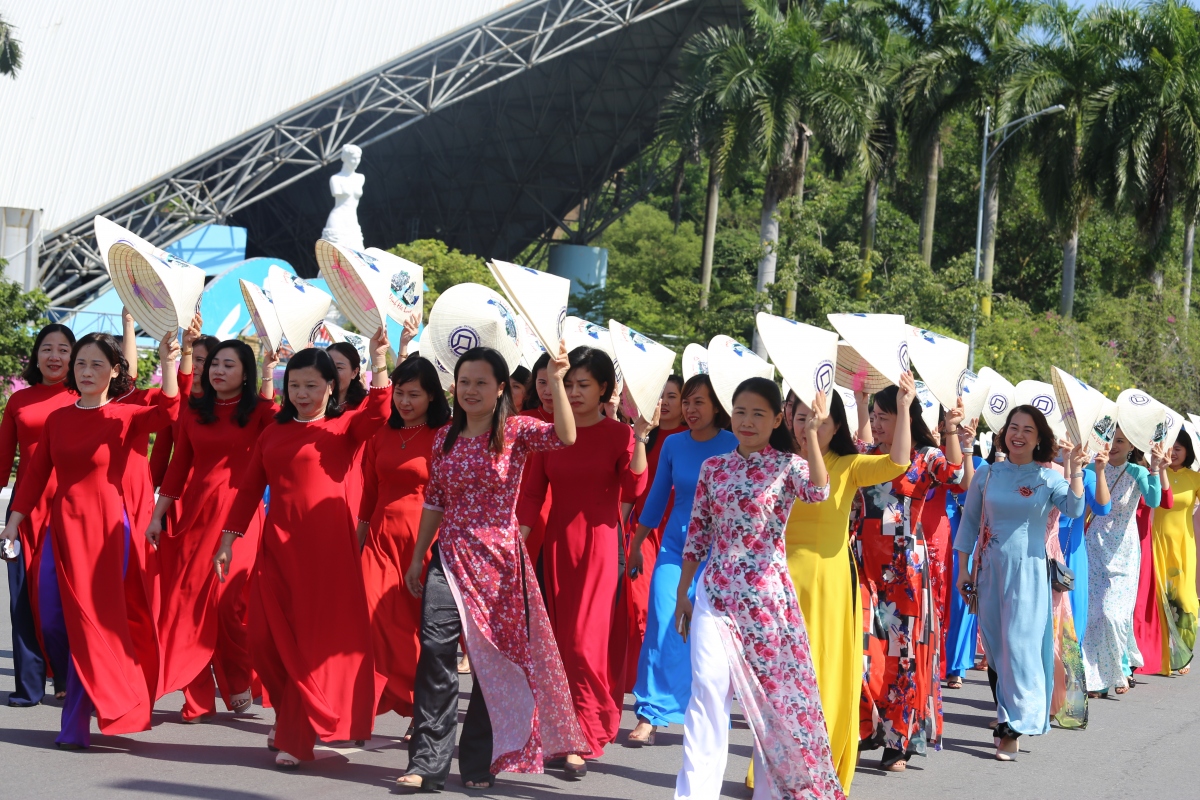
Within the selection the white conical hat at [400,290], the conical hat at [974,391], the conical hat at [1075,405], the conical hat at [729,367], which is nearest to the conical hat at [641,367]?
the conical hat at [729,367]

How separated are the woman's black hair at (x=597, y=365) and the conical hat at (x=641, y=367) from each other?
0.25ft

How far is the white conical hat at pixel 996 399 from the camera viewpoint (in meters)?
9.91

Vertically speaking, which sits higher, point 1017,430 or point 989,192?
point 989,192

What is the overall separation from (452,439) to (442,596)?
2.00ft

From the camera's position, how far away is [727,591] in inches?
200

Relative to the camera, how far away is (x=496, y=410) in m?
5.51

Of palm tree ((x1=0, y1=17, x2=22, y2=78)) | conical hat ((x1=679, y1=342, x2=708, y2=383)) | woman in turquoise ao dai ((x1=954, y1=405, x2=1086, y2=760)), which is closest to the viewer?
woman in turquoise ao dai ((x1=954, y1=405, x2=1086, y2=760))

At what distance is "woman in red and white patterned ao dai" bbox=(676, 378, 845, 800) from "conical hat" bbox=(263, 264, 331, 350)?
1.95m

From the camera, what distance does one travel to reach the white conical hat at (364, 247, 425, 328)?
6.11m

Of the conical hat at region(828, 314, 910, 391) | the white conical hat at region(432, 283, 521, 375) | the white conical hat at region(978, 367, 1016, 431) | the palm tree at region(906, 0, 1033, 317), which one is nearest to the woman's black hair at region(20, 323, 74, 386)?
the white conical hat at region(432, 283, 521, 375)

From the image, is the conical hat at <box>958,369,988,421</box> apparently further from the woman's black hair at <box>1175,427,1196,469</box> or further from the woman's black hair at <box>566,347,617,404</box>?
the woman's black hair at <box>566,347,617,404</box>

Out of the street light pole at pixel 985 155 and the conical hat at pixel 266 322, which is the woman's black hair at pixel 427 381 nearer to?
the conical hat at pixel 266 322

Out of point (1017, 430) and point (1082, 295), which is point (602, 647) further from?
point (1082, 295)

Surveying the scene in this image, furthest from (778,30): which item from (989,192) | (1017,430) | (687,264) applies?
(1017,430)
